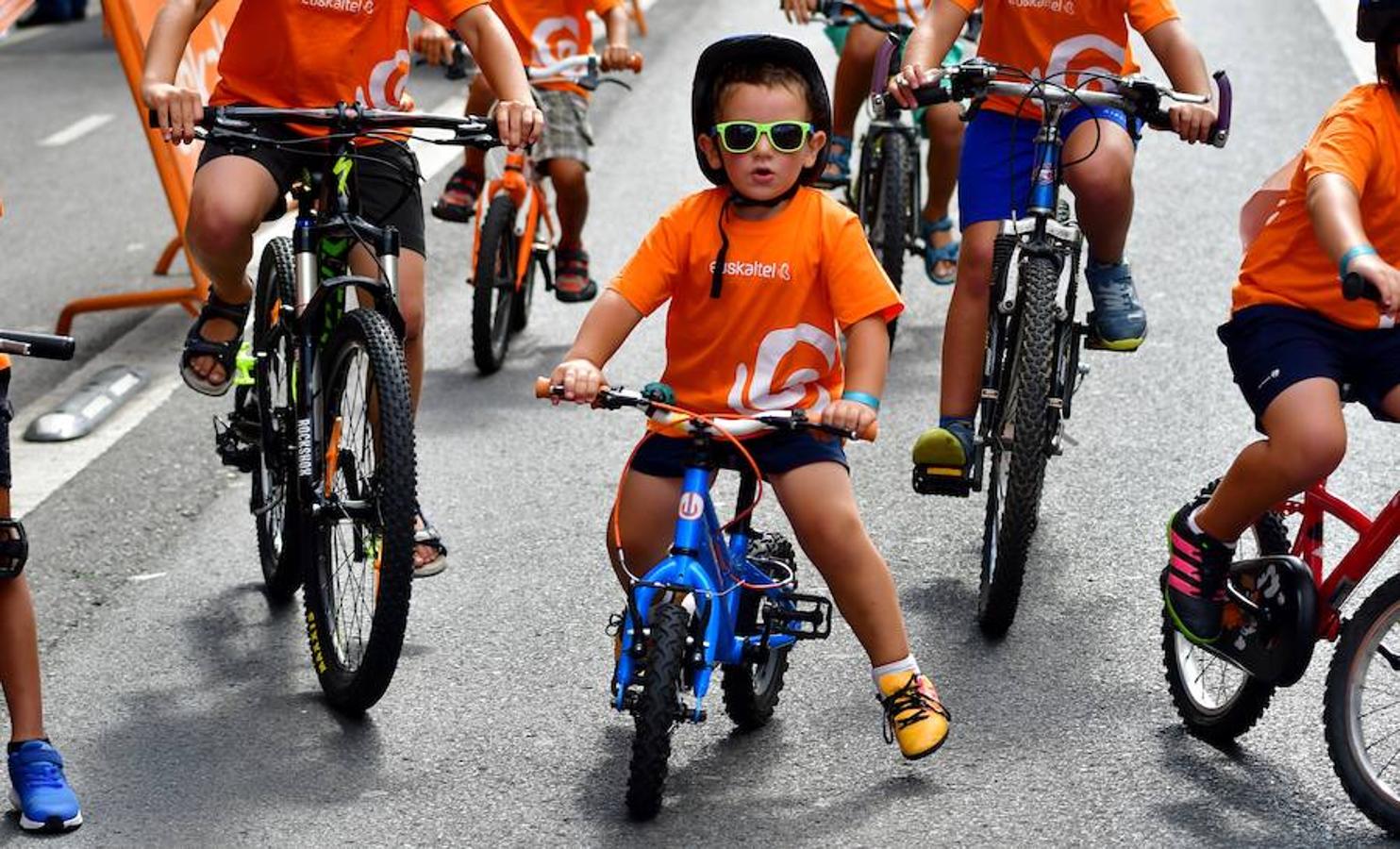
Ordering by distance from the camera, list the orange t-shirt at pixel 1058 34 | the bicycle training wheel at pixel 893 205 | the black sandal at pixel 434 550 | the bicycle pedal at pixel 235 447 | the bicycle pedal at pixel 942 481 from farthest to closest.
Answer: the bicycle training wheel at pixel 893 205 < the orange t-shirt at pixel 1058 34 < the bicycle pedal at pixel 235 447 < the bicycle pedal at pixel 942 481 < the black sandal at pixel 434 550

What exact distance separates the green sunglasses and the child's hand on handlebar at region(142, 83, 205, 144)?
1.24 meters

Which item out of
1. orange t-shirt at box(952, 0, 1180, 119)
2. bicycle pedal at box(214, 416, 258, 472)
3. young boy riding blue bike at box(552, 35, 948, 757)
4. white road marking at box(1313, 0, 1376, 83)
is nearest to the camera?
young boy riding blue bike at box(552, 35, 948, 757)

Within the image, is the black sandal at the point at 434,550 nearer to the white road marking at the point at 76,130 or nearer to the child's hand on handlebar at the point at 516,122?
the child's hand on handlebar at the point at 516,122

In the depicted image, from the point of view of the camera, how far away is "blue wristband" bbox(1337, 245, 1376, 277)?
436 cm

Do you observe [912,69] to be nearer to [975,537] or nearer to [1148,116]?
[1148,116]

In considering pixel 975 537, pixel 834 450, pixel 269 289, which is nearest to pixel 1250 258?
pixel 834 450

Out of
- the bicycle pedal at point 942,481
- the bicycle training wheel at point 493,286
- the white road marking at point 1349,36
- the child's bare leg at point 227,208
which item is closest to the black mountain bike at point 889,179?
the bicycle training wheel at point 493,286

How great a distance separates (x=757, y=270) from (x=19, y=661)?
1777 millimetres

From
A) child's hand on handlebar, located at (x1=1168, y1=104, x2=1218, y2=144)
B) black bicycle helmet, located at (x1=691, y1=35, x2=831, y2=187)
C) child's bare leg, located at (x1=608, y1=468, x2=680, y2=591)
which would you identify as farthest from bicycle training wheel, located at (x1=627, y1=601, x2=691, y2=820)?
child's hand on handlebar, located at (x1=1168, y1=104, x2=1218, y2=144)

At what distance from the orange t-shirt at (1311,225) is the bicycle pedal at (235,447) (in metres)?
2.66

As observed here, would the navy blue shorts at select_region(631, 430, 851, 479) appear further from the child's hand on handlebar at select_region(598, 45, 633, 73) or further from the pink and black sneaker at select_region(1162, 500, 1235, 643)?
the child's hand on handlebar at select_region(598, 45, 633, 73)

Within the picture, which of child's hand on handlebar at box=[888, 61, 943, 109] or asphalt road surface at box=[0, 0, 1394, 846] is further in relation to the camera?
child's hand on handlebar at box=[888, 61, 943, 109]

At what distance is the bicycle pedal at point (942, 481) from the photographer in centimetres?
611

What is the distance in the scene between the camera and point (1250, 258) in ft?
16.5
